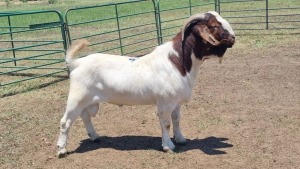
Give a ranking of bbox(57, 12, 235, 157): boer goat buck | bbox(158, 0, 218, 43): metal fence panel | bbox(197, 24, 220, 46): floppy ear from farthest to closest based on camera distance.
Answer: bbox(158, 0, 218, 43): metal fence panel
bbox(57, 12, 235, 157): boer goat buck
bbox(197, 24, 220, 46): floppy ear

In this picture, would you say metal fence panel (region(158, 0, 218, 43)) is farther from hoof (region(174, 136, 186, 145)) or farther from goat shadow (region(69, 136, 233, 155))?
hoof (region(174, 136, 186, 145))

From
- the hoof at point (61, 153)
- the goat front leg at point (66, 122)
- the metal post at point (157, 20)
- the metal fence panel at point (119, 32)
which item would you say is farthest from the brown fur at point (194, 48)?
the metal post at point (157, 20)

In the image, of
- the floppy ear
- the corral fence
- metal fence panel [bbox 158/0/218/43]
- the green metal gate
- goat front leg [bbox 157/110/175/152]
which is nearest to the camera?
the floppy ear

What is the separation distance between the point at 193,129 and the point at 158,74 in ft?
4.39

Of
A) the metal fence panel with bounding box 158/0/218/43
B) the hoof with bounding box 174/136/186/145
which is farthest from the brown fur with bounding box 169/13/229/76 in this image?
the metal fence panel with bounding box 158/0/218/43

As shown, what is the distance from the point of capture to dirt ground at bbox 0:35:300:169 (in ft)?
16.5

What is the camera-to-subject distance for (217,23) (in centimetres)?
496

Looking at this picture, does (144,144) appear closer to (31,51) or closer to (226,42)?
(226,42)

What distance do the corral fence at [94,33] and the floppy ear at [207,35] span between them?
496cm

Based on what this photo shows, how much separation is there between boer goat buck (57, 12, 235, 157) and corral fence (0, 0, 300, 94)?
13.6ft

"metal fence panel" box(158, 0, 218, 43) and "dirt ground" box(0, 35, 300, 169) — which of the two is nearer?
"dirt ground" box(0, 35, 300, 169)

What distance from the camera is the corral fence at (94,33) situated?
9836 millimetres

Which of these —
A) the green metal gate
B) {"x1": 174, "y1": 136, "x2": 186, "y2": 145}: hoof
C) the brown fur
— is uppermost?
the brown fur

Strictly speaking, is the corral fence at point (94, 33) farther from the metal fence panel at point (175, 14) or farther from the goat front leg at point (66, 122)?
the goat front leg at point (66, 122)
